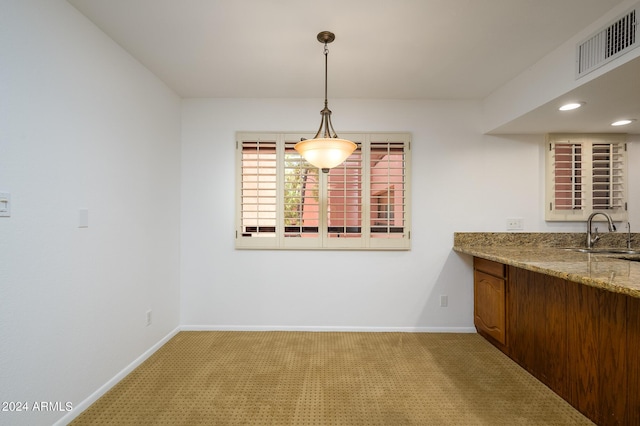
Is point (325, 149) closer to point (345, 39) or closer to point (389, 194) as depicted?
point (345, 39)

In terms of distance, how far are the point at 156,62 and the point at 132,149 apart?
741mm

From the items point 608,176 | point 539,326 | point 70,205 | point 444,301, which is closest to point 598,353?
point 539,326

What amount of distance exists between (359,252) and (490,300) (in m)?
1.29

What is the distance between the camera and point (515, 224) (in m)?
2.92

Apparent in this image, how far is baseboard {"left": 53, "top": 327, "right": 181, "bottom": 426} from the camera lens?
64.6 inches

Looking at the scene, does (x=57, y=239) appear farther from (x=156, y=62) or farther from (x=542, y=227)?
(x=542, y=227)

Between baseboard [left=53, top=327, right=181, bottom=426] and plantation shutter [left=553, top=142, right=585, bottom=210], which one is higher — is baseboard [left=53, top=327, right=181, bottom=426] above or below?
below

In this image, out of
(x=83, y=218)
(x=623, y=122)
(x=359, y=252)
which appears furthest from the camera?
(x=359, y=252)

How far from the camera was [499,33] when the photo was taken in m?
1.87

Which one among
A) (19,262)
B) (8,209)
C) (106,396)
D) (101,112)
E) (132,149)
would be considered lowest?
(106,396)

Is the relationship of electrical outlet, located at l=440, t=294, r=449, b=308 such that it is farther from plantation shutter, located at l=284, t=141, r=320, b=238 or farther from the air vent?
the air vent

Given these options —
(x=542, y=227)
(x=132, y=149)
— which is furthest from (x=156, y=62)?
(x=542, y=227)

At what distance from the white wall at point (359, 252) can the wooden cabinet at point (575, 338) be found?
0.58 meters

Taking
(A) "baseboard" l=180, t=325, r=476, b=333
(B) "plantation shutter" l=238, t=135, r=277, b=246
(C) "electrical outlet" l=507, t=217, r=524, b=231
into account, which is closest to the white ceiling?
(B) "plantation shutter" l=238, t=135, r=277, b=246
